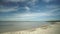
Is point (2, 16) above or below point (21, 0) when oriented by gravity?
below

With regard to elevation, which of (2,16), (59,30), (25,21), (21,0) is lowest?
(59,30)

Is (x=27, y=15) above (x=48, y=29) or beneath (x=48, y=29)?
above

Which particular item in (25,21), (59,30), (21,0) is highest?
(21,0)

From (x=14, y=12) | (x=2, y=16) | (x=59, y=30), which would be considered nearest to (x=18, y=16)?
(x=14, y=12)

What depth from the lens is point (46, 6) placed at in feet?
5.36

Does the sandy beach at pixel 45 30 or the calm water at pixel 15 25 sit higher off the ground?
the calm water at pixel 15 25

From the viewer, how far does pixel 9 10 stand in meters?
1.63

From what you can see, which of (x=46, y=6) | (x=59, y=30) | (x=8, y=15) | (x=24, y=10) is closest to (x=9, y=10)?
(x=8, y=15)

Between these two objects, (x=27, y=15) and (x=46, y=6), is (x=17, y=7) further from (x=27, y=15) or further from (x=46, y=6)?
(x=46, y=6)

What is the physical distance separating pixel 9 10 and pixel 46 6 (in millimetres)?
516

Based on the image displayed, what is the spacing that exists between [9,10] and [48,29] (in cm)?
60

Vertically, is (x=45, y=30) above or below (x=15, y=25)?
below

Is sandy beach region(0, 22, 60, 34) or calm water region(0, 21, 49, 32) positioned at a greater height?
calm water region(0, 21, 49, 32)

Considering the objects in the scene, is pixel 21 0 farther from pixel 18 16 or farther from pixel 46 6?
pixel 46 6
